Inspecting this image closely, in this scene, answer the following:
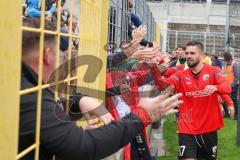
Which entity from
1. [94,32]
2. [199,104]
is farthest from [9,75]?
[199,104]

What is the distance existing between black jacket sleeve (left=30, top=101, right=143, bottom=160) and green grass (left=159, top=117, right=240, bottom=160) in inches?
229

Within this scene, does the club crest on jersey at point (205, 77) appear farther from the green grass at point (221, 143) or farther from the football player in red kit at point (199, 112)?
the green grass at point (221, 143)

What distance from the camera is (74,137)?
6.30ft

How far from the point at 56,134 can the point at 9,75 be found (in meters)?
0.37

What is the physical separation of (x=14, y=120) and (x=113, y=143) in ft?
1.71

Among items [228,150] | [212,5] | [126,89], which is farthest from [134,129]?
[212,5]

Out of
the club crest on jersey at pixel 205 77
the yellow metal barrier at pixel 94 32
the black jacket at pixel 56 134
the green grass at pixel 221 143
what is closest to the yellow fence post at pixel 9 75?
the black jacket at pixel 56 134

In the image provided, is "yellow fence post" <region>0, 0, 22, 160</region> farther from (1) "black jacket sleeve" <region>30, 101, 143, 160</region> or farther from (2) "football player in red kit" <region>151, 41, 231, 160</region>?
(2) "football player in red kit" <region>151, 41, 231, 160</region>

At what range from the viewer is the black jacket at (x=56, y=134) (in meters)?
1.87

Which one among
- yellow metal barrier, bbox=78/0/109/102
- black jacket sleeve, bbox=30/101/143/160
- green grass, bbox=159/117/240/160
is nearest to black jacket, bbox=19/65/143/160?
black jacket sleeve, bbox=30/101/143/160

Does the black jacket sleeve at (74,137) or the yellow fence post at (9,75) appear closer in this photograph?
the yellow fence post at (9,75)

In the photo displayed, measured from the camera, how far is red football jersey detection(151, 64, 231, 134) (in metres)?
6.46

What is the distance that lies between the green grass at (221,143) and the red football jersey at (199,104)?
57.3 inches

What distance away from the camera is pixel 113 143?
81.1 inches
